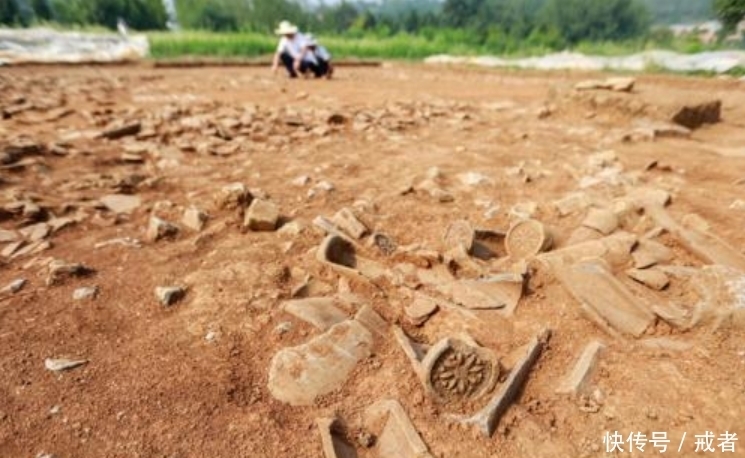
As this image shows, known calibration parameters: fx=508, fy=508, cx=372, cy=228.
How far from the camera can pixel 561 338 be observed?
2.05m

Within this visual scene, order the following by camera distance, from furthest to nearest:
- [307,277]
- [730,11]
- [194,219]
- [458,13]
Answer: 1. [458,13]
2. [730,11]
3. [194,219]
4. [307,277]

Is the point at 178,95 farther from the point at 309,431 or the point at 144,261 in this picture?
the point at 309,431

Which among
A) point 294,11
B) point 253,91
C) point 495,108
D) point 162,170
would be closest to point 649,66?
point 495,108

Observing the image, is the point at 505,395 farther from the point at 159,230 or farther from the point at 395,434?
the point at 159,230

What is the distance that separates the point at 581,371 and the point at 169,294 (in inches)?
66.7

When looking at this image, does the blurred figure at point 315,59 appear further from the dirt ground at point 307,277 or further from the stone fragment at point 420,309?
the stone fragment at point 420,309

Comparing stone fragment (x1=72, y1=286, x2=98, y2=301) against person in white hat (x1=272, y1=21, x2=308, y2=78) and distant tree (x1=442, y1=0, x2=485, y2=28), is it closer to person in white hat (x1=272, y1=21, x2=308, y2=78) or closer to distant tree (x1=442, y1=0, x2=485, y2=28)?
person in white hat (x1=272, y1=21, x2=308, y2=78)

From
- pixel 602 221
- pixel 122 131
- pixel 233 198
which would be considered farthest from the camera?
pixel 122 131

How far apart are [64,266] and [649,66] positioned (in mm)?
11143

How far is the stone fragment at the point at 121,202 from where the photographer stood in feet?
10.2

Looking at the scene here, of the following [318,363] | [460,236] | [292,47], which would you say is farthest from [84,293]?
[292,47]

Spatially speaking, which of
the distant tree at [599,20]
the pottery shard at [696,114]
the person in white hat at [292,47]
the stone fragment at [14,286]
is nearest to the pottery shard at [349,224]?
the stone fragment at [14,286]

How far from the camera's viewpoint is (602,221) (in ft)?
8.89

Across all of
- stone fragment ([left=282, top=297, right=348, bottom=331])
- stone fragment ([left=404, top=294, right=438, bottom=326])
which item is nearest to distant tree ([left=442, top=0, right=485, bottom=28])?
stone fragment ([left=404, top=294, right=438, bottom=326])
